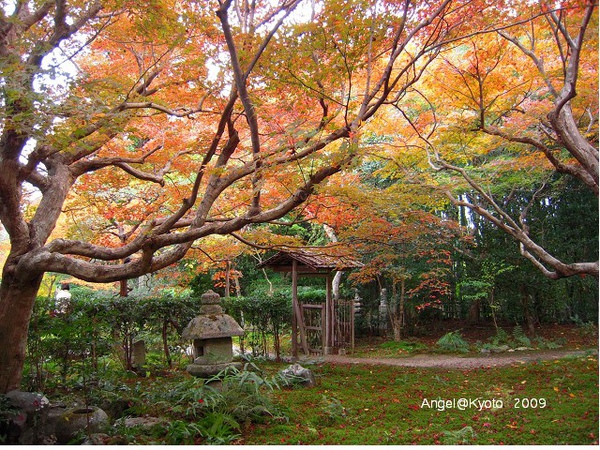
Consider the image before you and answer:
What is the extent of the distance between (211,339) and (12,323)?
1.97m

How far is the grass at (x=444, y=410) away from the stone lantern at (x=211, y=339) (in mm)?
800

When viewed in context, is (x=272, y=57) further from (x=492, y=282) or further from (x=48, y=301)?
(x=492, y=282)

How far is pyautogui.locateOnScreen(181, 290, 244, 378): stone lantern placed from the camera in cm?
455

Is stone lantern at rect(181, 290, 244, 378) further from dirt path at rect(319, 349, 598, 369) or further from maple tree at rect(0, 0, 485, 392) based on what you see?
dirt path at rect(319, 349, 598, 369)

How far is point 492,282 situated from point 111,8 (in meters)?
8.57

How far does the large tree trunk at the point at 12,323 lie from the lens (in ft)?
14.0

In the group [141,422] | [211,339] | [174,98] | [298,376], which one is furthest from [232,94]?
[298,376]

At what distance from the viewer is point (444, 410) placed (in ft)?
13.6

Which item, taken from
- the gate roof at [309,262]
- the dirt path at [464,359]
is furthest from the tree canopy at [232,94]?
the dirt path at [464,359]

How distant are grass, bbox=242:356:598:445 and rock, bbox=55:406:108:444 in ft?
4.13

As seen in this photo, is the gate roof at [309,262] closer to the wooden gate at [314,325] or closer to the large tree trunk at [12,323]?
the wooden gate at [314,325]

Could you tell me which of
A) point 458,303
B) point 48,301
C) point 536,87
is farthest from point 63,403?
point 458,303

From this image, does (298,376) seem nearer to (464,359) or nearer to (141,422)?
(141,422)

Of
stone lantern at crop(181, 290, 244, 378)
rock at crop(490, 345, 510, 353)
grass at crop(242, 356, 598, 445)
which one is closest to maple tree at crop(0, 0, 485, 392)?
stone lantern at crop(181, 290, 244, 378)
